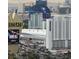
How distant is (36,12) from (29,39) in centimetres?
13

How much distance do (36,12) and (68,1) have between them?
16 cm

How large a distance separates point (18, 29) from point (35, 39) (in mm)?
91

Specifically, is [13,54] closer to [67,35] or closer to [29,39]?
[29,39]

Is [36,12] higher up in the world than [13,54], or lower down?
higher up

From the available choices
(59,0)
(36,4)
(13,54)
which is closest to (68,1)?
(59,0)

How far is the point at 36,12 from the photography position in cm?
104

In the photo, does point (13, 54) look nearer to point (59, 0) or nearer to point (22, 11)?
point (22, 11)

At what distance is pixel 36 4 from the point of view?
1.04 metres

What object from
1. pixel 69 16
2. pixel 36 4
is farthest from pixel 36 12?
pixel 69 16

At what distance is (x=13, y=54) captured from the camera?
103cm

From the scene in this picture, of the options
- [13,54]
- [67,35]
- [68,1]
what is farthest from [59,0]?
[13,54]
